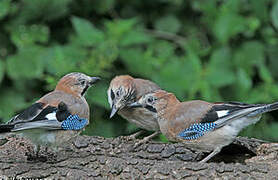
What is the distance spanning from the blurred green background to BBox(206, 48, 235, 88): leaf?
12 mm

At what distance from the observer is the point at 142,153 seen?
17.3 ft

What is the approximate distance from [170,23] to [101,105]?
1.98 m

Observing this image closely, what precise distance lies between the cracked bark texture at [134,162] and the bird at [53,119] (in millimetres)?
205

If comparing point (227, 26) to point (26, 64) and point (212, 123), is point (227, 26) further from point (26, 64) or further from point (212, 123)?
point (212, 123)

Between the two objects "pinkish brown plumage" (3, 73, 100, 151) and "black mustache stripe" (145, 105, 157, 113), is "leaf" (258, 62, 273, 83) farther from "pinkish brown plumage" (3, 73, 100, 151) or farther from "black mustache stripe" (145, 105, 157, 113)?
"pinkish brown plumage" (3, 73, 100, 151)

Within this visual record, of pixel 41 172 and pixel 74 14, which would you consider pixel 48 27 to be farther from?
pixel 41 172

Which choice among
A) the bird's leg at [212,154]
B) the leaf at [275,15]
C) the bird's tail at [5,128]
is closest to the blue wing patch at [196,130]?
the bird's leg at [212,154]

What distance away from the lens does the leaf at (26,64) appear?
7109mm

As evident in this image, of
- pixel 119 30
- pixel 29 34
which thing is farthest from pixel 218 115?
pixel 29 34

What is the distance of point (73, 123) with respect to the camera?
4.91 m

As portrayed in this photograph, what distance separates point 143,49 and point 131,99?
217 cm

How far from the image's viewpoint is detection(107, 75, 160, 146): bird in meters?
5.65

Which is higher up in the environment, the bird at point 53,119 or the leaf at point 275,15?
the leaf at point 275,15

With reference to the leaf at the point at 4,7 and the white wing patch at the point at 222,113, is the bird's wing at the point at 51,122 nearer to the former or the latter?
A: the white wing patch at the point at 222,113
